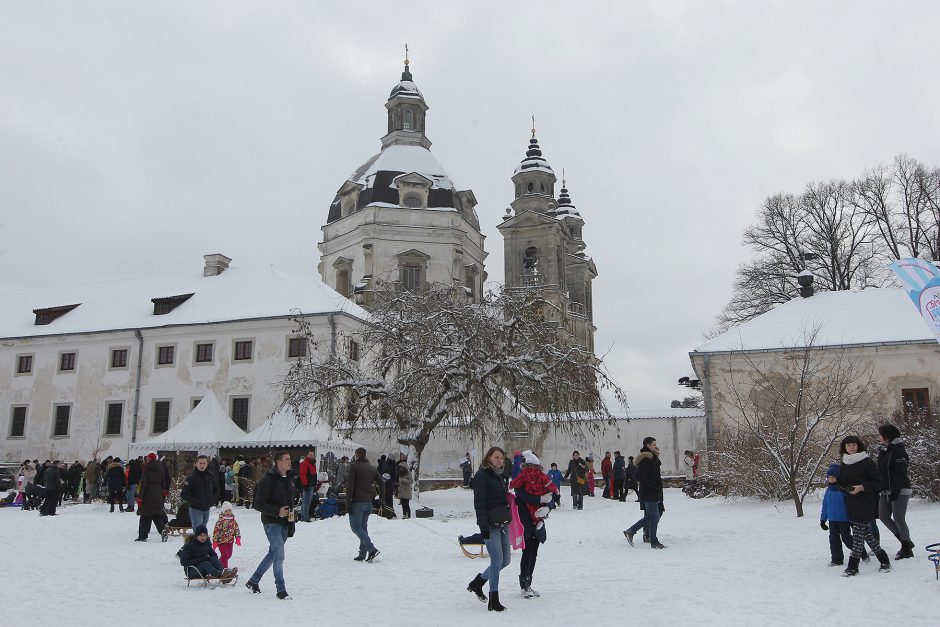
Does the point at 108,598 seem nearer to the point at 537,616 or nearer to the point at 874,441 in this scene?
the point at 537,616

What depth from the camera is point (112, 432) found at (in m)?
38.3

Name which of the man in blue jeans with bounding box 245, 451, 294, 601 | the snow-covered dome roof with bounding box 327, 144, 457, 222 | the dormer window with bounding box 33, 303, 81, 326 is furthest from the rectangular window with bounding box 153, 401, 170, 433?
the man in blue jeans with bounding box 245, 451, 294, 601

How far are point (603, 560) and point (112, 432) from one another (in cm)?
3122

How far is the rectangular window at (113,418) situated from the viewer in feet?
126

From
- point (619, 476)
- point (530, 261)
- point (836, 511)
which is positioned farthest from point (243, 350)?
point (530, 261)

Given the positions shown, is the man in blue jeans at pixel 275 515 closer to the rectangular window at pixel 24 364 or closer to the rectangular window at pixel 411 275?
the rectangular window at pixel 24 364

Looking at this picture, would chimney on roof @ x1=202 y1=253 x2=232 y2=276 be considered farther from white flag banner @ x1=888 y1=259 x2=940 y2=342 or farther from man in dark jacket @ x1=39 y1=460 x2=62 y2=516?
white flag banner @ x1=888 y1=259 x2=940 y2=342

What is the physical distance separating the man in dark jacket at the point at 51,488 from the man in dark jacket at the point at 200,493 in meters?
10.9

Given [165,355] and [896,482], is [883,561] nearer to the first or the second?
[896,482]

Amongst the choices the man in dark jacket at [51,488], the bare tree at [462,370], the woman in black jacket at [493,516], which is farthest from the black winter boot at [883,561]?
the man in dark jacket at [51,488]

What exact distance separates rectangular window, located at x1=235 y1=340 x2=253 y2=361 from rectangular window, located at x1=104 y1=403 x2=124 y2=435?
6.06 metres

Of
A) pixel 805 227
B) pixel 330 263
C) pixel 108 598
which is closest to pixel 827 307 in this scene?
pixel 805 227

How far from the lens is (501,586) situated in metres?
10.7

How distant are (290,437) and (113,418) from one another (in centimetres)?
1417
